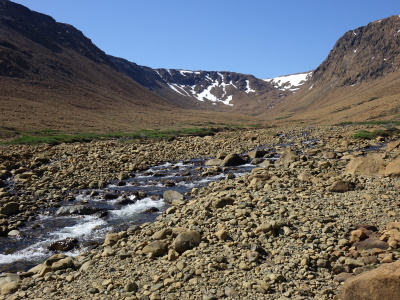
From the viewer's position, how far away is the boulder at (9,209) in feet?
50.6

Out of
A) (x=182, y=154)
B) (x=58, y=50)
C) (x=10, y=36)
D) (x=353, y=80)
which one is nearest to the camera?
(x=182, y=154)

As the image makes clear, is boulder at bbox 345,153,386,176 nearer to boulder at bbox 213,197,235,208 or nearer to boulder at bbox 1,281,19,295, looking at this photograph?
boulder at bbox 213,197,235,208

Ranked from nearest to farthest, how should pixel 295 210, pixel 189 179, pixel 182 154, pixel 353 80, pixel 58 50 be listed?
pixel 295 210, pixel 189 179, pixel 182 154, pixel 58 50, pixel 353 80

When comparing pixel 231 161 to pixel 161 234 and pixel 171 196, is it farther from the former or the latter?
pixel 161 234

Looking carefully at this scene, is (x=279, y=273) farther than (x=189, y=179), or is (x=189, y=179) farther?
(x=189, y=179)

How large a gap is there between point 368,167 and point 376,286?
11.1 meters

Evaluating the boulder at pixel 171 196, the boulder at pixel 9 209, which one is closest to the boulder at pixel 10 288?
the boulder at pixel 9 209

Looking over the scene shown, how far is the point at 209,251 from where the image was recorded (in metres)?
9.26

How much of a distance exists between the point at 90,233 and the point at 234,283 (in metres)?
7.85

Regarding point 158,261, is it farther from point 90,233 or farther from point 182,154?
point 182,154

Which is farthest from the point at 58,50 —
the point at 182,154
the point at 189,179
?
the point at 189,179

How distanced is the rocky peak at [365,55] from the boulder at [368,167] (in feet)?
492

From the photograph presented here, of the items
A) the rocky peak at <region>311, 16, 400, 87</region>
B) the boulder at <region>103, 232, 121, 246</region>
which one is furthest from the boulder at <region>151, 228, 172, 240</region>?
the rocky peak at <region>311, 16, 400, 87</region>

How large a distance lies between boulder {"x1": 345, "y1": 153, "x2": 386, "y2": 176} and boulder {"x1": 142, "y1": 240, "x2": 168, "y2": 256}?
1113 cm
